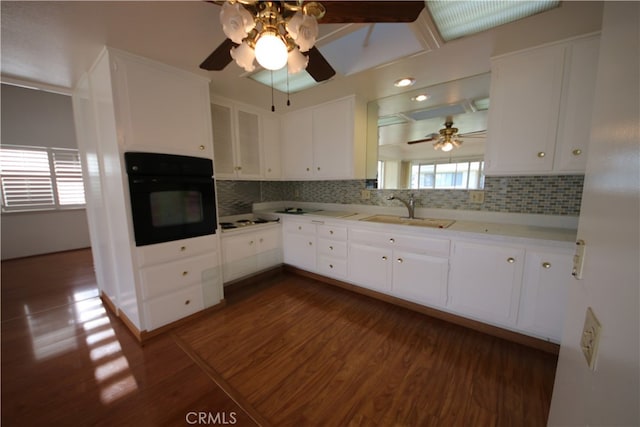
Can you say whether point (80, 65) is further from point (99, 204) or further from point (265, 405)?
point (265, 405)

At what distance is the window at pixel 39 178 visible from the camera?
4.01 metres

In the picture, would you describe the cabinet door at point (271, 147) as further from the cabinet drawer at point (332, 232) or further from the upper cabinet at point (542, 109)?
the upper cabinet at point (542, 109)

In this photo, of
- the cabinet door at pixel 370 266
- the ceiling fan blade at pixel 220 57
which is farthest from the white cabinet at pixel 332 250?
the ceiling fan blade at pixel 220 57

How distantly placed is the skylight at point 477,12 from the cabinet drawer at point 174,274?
256cm

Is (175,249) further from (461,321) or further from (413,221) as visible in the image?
(461,321)

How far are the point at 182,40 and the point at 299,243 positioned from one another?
7.49ft

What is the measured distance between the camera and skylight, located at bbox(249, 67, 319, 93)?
6.92 feet

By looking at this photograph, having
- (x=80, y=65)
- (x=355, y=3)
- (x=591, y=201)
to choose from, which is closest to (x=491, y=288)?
(x=591, y=201)

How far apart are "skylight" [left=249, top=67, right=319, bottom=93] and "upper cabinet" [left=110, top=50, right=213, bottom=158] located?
0.51 meters

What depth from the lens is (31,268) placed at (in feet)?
11.9

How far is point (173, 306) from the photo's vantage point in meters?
2.06

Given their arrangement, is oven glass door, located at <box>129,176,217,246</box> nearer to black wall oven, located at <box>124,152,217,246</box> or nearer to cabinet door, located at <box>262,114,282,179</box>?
black wall oven, located at <box>124,152,217,246</box>

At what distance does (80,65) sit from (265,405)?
2.88 meters

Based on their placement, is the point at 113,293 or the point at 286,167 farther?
the point at 286,167
